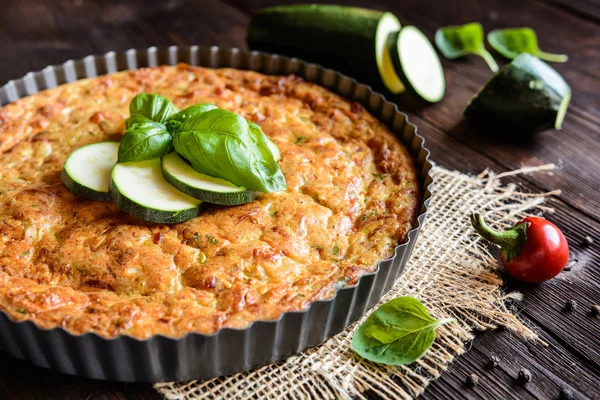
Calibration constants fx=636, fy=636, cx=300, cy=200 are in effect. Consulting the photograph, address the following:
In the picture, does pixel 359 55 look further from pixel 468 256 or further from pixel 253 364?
pixel 253 364

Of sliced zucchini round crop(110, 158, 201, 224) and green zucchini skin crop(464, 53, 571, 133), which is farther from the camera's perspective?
green zucchini skin crop(464, 53, 571, 133)

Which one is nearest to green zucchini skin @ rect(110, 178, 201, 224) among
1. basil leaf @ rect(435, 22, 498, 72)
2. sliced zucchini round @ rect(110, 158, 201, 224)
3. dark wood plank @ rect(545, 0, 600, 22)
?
sliced zucchini round @ rect(110, 158, 201, 224)

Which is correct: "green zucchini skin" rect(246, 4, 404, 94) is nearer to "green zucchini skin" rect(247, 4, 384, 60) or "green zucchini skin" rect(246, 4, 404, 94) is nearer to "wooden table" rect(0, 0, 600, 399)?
"green zucchini skin" rect(247, 4, 384, 60)

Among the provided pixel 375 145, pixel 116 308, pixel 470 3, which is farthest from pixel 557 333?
pixel 470 3

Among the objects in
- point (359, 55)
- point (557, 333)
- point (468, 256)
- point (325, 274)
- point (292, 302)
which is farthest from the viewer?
point (359, 55)

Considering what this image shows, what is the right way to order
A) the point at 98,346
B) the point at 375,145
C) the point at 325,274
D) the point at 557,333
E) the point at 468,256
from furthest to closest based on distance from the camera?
the point at 375,145 → the point at 468,256 → the point at 557,333 → the point at 325,274 → the point at 98,346

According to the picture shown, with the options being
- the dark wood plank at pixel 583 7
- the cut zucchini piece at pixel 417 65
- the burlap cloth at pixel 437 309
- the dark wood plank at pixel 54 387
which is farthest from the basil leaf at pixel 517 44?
the dark wood plank at pixel 54 387
